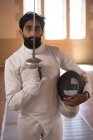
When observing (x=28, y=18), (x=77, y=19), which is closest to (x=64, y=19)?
(x=77, y=19)

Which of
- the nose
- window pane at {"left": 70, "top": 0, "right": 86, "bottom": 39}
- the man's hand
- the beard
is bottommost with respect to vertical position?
the man's hand

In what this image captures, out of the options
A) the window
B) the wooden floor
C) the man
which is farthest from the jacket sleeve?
the window

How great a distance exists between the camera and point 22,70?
1.32 metres

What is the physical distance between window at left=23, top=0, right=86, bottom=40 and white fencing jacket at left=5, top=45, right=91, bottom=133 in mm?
7359

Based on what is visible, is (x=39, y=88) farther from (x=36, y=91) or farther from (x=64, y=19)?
(x=64, y=19)

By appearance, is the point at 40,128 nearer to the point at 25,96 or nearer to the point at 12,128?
the point at 25,96

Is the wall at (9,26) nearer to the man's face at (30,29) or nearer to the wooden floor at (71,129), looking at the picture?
the wooden floor at (71,129)

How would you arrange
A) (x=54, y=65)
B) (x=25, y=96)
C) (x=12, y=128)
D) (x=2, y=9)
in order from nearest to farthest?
(x=25, y=96) < (x=54, y=65) < (x=12, y=128) < (x=2, y=9)

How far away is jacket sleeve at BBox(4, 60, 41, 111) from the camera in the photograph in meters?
1.25

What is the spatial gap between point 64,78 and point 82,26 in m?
7.67

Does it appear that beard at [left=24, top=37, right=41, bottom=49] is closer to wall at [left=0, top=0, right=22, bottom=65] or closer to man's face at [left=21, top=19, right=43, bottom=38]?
man's face at [left=21, top=19, right=43, bottom=38]

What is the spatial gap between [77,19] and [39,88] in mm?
7788

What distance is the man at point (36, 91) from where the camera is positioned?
1.30 m

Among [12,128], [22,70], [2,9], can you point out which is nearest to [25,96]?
[22,70]
